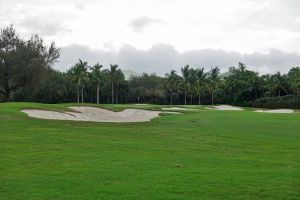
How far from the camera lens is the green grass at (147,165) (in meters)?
10.4

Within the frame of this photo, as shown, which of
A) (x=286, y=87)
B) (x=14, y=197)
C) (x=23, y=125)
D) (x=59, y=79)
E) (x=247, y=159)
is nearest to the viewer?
(x=14, y=197)

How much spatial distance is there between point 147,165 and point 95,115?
29729mm

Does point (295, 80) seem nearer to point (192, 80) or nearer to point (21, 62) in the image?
point (192, 80)

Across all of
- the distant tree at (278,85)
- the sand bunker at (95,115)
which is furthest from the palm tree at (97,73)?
the sand bunker at (95,115)

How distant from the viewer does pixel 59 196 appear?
32.5 ft

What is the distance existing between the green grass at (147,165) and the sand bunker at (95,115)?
9596mm

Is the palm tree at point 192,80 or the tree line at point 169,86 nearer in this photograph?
the tree line at point 169,86

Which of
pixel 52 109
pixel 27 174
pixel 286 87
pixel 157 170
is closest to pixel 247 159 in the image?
pixel 157 170

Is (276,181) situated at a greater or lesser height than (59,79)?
lesser

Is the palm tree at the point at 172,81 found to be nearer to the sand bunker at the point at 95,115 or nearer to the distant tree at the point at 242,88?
the distant tree at the point at 242,88

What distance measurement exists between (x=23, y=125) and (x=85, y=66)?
3434 inches

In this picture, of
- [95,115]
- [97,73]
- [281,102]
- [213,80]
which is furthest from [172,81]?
[95,115]

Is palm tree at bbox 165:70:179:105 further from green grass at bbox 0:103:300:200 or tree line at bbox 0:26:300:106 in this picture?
green grass at bbox 0:103:300:200

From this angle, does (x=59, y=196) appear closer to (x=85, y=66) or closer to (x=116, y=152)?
(x=116, y=152)
